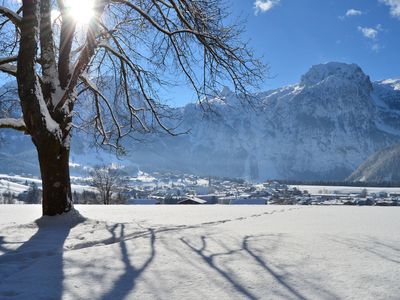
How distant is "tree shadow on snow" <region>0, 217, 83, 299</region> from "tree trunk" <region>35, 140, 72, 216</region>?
2.32 m

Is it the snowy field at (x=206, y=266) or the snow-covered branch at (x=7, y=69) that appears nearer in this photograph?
the snowy field at (x=206, y=266)

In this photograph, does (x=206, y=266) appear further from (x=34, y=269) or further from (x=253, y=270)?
(x=34, y=269)

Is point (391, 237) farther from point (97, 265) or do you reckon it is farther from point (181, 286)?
point (97, 265)

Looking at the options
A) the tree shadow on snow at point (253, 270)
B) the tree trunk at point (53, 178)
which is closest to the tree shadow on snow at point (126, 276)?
the tree shadow on snow at point (253, 270)

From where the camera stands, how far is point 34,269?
3705mm

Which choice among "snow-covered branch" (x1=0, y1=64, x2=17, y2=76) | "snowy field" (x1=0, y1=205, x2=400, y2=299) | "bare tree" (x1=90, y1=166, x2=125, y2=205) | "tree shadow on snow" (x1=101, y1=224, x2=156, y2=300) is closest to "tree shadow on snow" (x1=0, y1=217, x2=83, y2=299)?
"snowy field" (x1=0, y1=205, x2=400, y2=299)

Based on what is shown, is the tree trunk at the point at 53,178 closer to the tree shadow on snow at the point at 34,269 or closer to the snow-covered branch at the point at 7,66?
Result: the snow-covered branch at the point at 7,66

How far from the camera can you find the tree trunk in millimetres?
8070

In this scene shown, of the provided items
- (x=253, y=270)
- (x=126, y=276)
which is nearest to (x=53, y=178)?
(x=126, y=276)

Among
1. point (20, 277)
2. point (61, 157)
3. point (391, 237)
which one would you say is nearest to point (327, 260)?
point (391, 237)

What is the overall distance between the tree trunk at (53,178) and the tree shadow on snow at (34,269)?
2325 millimetres

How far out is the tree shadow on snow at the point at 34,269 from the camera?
3.03m

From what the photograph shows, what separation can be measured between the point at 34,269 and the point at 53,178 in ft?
15.5

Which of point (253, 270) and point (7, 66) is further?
point (7, 66)
